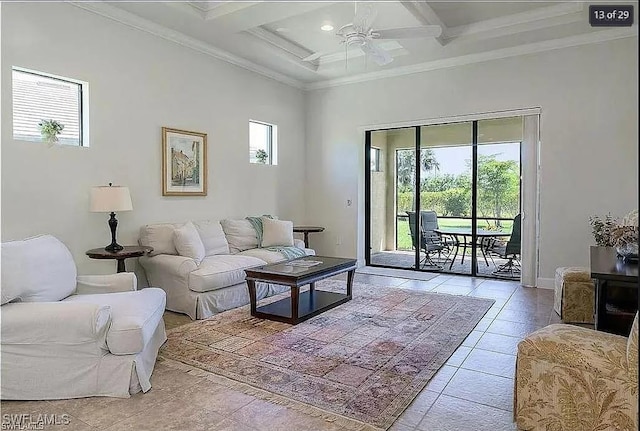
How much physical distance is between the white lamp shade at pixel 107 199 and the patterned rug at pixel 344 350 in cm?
130

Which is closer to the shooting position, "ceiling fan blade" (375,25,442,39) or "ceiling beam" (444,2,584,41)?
"ceiling fan blade" (375,25,442,39)

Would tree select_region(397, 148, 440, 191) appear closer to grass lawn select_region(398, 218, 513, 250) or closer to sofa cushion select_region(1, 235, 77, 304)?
grass lawn select_region(398, 218, 513, 250)

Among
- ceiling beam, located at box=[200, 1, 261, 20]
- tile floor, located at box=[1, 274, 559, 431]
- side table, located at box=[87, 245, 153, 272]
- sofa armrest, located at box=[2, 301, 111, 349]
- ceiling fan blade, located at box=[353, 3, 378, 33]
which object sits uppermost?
ceiling beam, located at box=[200, 1, 261, 20]

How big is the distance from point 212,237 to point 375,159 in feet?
10.7

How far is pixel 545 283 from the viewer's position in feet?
18.0

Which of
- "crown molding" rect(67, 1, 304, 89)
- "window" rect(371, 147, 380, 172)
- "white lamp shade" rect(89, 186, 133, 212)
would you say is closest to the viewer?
"white lamp shade" rect(89, 186, 133, 212)

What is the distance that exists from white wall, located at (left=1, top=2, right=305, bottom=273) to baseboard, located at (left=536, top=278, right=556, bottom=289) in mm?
3994

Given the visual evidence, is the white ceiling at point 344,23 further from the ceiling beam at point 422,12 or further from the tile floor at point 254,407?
the tile floor at point 254,407

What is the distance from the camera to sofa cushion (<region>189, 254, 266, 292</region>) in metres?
4.16

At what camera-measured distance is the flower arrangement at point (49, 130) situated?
3.84m

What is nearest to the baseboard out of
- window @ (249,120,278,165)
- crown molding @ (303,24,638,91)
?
crown molding @ (303,24,638,91)

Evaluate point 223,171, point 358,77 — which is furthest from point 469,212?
point 223,171

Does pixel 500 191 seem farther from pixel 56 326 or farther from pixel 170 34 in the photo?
pixel 56 326

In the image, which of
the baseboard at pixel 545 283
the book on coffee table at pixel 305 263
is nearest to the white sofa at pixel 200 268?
the book on coffee table at pixel 305 263
